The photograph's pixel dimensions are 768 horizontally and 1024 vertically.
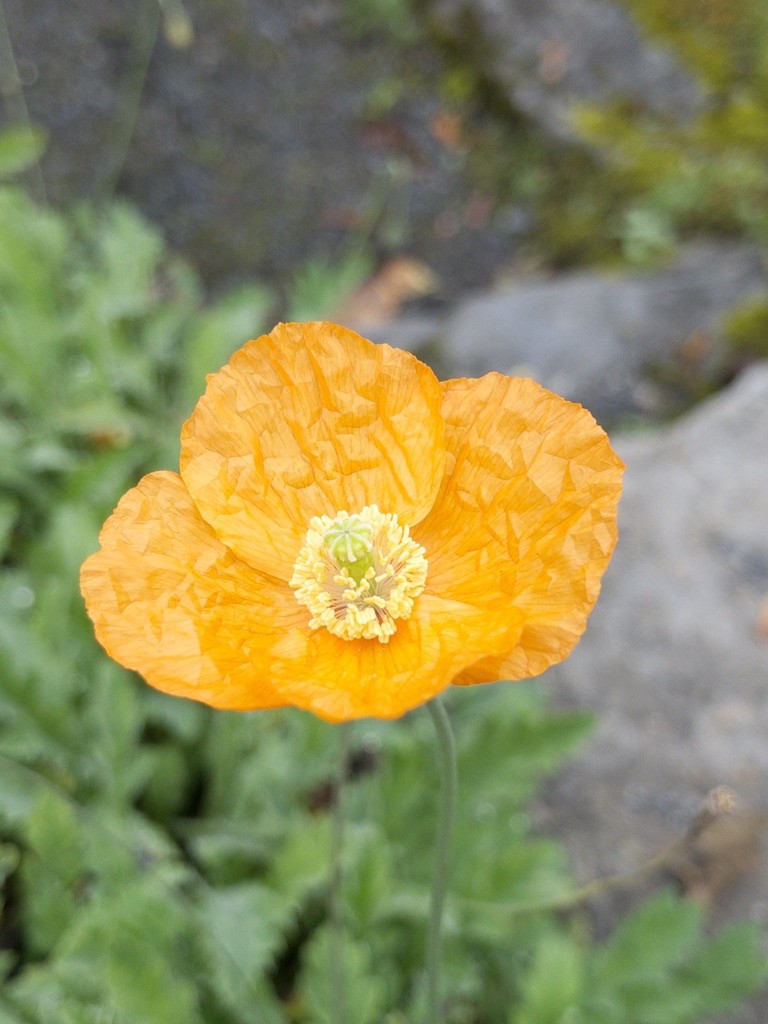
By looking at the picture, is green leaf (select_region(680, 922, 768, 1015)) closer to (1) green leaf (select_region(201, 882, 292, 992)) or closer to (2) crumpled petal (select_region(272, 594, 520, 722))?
(1) green leaf (select_region(201, 882, 292, 992))

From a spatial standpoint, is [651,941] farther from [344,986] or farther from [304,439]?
[304,439]

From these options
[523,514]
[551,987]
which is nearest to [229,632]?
[523,514]

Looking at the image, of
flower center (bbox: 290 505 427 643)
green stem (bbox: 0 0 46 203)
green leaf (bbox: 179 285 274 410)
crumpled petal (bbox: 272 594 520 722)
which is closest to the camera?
crumpled petal (bbox: 272 594 520 722)

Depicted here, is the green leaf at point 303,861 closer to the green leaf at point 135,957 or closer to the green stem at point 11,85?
the green leaf at point 135,957

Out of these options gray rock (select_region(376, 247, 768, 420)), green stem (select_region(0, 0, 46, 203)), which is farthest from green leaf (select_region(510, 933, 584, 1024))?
green stem (select_region(0, 0, 46, 203))

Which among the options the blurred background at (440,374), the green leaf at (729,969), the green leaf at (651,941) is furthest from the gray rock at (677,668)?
the green leaf at (651,941)

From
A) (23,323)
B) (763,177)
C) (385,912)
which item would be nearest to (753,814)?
(385,912)
